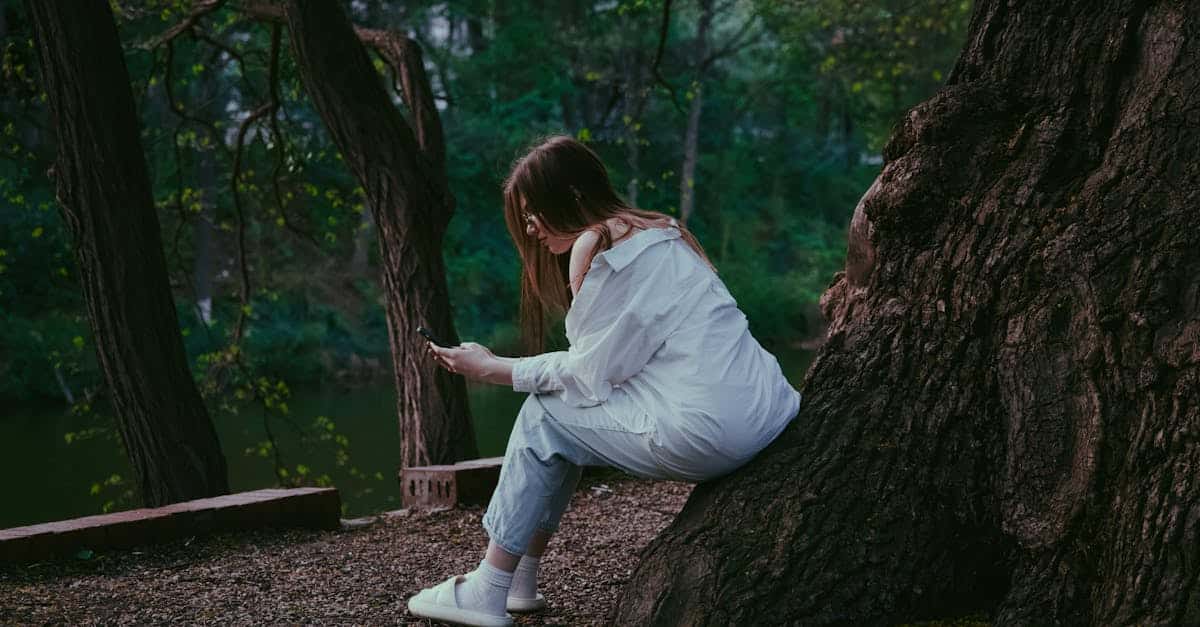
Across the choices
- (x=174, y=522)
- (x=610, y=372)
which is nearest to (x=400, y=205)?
(x=174, y=522)

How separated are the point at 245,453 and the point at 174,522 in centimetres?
591

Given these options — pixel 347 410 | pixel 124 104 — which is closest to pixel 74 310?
pixel 347 410

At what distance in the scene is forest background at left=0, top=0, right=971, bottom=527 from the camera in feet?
28.6

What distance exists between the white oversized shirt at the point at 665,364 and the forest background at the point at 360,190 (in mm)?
3636

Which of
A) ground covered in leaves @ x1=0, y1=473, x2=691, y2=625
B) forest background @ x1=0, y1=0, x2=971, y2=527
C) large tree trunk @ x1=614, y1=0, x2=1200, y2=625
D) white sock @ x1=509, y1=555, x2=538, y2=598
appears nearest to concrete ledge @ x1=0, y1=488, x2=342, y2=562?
ground covered in leaves @ x1=0, y1=473, x2=691, y2=625

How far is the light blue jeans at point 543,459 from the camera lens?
2.91 m

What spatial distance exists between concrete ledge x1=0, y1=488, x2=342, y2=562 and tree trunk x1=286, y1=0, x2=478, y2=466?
103 cm

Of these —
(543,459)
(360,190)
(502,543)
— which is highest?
(360,190)

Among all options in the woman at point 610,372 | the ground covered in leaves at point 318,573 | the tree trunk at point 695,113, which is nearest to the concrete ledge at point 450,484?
the ground covered in leaves at point 318,573

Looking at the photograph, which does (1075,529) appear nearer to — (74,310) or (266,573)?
(266,573)

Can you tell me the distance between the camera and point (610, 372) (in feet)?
9.43

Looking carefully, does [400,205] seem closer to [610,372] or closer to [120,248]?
[120,248]

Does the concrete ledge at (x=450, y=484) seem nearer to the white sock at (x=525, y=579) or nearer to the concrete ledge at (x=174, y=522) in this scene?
the concrete ledge at (x=174, y=522)

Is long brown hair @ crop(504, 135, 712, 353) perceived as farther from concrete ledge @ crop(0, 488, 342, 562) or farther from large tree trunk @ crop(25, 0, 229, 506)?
large tree trunk @ crop(25, 0, 229, 506)
